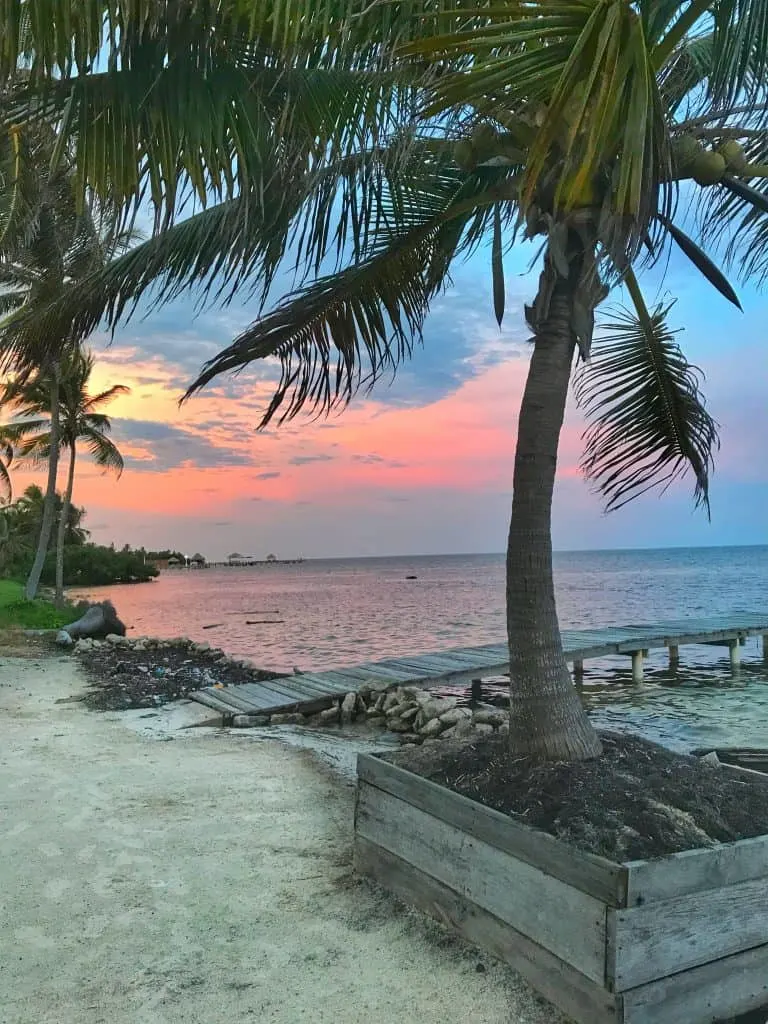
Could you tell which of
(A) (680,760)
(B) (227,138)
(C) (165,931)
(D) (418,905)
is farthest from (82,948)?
(B) (227,138)

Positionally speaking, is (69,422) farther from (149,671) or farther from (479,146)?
(479,146)

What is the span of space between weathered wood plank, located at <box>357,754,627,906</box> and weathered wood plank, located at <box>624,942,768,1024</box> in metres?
0.36

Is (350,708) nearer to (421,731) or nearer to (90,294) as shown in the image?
(421,731)

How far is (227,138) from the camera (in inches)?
123

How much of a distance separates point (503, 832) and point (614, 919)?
0.62m

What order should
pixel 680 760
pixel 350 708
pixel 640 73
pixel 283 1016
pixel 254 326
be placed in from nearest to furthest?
pixel 640 73 < pixel 283 1016 < pixel 680 760 < pixel 254 326 < pixel 350 708

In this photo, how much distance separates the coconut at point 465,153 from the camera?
3.51 m

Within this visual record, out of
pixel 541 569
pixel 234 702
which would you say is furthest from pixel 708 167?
pixel 234 702

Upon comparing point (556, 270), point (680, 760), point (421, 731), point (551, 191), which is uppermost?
point (551, 191)

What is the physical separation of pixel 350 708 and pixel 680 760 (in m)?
5.96

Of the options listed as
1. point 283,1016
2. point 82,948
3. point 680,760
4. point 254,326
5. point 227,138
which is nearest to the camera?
point 283,1016

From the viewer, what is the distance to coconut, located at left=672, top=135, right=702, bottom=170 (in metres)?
3.48

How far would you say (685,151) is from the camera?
11.4 ft

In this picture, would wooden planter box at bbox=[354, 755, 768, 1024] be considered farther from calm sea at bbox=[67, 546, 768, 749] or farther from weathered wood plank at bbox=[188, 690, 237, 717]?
calm sea at bbox=[67, 546, 768, 749]
